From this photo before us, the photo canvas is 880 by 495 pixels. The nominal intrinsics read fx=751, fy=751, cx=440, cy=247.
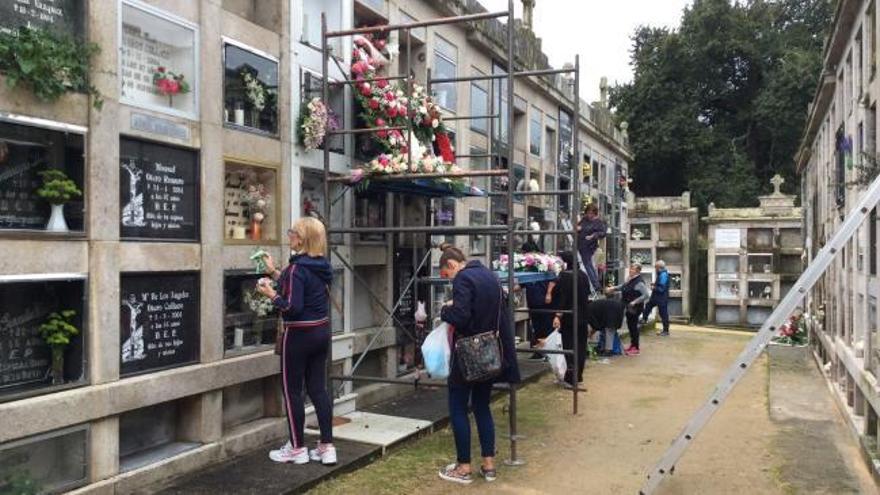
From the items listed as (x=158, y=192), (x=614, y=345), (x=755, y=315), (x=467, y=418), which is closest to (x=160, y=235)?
(x=158, y=192)

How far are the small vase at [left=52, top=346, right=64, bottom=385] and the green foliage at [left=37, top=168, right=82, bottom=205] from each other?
79 centimetres

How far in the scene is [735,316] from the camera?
75.2 feet

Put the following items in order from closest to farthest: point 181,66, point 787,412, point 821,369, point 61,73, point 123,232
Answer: point 61,73
point 123,232
point 181,66
point 787,412
point 821,369

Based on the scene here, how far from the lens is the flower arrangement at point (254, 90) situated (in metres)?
5.44

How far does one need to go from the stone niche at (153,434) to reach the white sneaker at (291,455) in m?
0.53

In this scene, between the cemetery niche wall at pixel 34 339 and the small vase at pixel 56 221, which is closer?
the cemetery niche wall at pixel 34 339

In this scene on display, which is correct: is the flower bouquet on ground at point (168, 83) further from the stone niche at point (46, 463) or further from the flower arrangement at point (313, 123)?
the stone niche at point (46, 463)

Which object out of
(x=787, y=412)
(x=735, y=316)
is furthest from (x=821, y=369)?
(x=735, y=316)

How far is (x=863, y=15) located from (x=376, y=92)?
443 cm

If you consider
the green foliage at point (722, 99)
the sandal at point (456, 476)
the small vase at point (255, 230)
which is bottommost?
the sandal at point (456, 476)

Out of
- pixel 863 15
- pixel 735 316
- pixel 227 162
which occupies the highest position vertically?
pixel 863 15

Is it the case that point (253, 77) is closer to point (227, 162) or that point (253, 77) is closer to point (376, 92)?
point (227, 162)

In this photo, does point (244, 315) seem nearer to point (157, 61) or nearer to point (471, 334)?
point (471, 334)

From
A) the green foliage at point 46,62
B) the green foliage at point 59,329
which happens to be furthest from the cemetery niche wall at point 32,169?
Result: the green foliage at point 59,329
